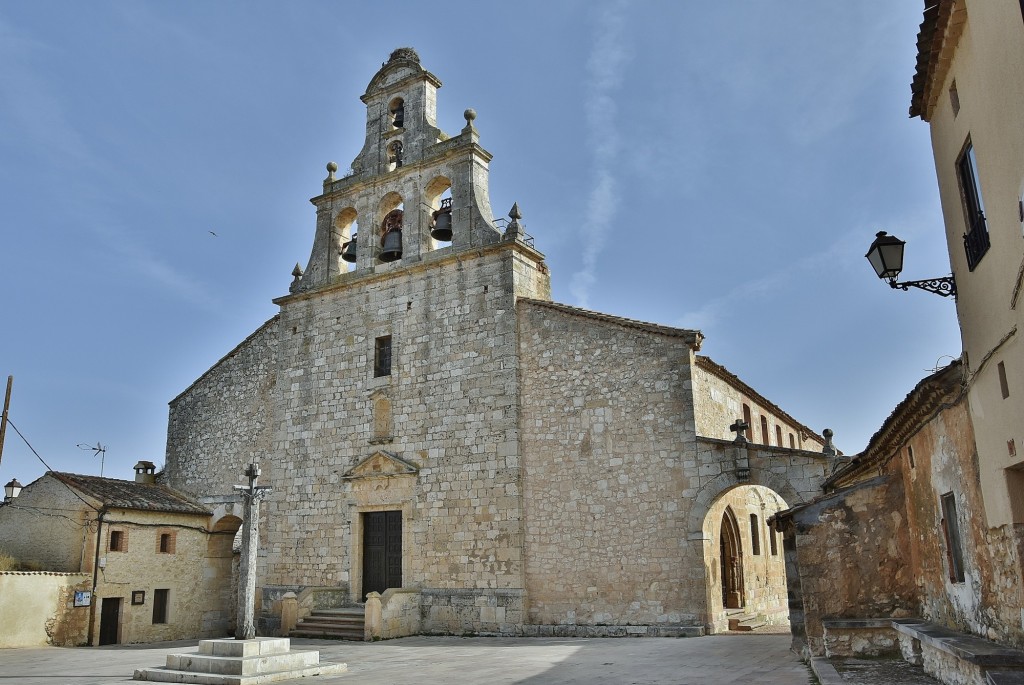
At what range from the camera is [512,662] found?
12945mm

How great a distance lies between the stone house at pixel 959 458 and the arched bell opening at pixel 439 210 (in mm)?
12003

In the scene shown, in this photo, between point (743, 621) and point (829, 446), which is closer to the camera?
point (829, 446)

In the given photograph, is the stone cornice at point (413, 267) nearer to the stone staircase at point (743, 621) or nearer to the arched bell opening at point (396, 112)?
the arched bell opening at point (396, 112)

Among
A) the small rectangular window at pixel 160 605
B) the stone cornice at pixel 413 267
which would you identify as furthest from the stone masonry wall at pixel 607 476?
the small rectangular window at pixel 160 605

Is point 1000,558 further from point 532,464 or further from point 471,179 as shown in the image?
point 471,179

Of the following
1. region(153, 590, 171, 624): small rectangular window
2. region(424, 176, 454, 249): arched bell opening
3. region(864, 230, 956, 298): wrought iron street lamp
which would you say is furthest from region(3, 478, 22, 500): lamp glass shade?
region(864, 230, 956, 298): wrought iron street lamp

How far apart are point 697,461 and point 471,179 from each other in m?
8.87

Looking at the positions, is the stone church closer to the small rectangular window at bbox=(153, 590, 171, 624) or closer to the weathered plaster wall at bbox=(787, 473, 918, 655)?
the small rectangular window at bbox=(153, 590, 171, 624)

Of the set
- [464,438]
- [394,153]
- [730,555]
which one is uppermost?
[394,153]

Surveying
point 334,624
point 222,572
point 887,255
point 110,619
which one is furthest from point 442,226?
point 887,255

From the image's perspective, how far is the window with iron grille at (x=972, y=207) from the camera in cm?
756

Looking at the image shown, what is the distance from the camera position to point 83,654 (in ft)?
54.1

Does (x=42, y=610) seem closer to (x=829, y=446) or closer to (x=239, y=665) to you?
(x=239, y=665)

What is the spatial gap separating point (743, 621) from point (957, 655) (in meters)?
12.3
